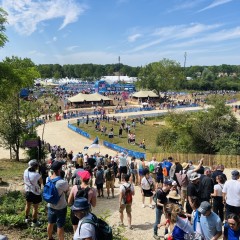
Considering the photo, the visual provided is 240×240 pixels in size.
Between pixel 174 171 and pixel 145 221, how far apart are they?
2.18 metres

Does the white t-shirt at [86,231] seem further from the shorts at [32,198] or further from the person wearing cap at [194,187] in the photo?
the person wearing cap at [194,187]

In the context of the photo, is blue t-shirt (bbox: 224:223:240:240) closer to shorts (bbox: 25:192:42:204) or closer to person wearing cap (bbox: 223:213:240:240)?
person wearing cap (bbox: 223:213:240:240)

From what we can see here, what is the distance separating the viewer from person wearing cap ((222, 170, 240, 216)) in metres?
7.39

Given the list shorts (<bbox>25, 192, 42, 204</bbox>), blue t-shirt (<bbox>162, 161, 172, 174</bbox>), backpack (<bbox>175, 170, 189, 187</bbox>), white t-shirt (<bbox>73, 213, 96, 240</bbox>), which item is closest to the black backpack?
shorts (<bbox>25, 192, 42, 204</bbox>)

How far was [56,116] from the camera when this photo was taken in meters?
48.3

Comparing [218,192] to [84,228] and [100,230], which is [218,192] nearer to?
[100,230]

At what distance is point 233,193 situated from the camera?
743 cm

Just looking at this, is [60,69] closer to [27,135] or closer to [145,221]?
[27,135]

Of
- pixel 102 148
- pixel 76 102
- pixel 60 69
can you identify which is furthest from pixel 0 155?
pixel 60 69

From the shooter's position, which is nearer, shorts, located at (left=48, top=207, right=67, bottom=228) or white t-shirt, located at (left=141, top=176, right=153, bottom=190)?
shorts, located at (left=48, top=207, right=67, bottom=228)

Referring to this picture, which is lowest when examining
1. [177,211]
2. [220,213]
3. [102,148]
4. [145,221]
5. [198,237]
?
[102,148]

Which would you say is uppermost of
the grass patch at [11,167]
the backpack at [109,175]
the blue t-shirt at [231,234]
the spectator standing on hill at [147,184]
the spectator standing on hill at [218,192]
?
the blue t-shirt at [231,234]

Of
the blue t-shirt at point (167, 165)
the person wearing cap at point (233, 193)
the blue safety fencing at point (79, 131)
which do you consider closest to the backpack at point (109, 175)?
the blue t-shirt at point (167, 165)

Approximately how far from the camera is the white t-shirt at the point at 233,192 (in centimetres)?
738
